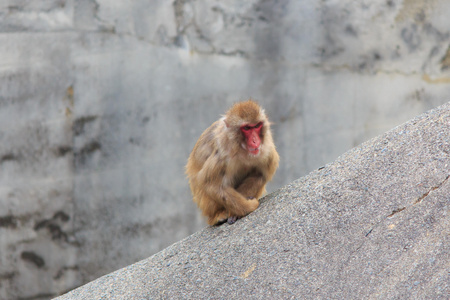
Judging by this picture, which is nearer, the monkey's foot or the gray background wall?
the monkey's foot

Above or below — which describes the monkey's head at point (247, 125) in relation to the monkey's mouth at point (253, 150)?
above

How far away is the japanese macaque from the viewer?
468 centimetres

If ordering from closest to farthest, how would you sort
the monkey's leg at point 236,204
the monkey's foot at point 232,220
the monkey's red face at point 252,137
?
the monkey's red face at point 252,137
the monkey's leg at point 236,204
the monkey's foot at point 232,220

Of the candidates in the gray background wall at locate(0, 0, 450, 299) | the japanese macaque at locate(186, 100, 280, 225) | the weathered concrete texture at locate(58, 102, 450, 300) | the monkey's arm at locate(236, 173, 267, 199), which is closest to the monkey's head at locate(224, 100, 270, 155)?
the japanese macaque at locate(186, 100, 280, 225)

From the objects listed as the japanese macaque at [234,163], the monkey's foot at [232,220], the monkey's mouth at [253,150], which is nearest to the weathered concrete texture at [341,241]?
the monkey's foot at [232,220]

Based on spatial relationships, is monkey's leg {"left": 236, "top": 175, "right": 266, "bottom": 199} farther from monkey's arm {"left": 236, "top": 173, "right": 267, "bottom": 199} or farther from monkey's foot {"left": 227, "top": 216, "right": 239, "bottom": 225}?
monkey's foot {"left": 227, "top": 216, "right": 239, "bottom": 225}

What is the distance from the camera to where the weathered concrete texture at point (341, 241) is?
3762 mm

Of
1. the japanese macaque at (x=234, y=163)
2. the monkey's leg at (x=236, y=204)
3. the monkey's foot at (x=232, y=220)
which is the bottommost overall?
the monkey's foot at (x=232, y=220)

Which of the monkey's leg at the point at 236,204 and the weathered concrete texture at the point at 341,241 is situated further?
the monkey's leg at the point at 236,204

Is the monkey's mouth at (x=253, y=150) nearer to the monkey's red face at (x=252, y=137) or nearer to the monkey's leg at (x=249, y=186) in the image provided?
the monkey's red face at (x=252, y=137)

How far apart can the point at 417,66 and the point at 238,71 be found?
2.54 meters

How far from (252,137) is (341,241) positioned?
115 cm

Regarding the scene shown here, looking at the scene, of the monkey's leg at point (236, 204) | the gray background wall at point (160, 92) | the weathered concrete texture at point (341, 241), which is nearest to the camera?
the weathered concrete texture at point (341, 241)

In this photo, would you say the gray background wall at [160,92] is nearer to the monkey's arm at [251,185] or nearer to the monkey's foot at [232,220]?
the monkey's arm at [251,185]
